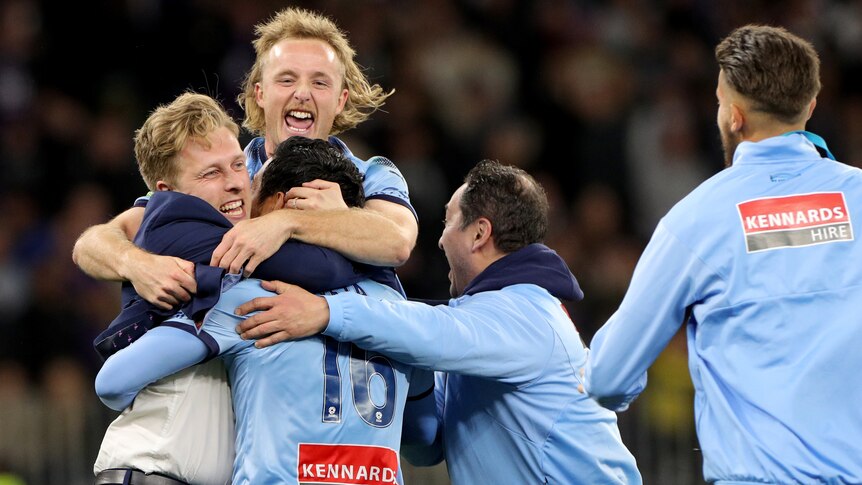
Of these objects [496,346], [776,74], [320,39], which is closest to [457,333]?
[496,346]

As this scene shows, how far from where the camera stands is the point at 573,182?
9.58 m

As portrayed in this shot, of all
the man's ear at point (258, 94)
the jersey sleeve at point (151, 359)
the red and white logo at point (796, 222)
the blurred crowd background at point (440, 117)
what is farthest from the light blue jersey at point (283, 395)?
the blurred crowd background at point (440, 117)

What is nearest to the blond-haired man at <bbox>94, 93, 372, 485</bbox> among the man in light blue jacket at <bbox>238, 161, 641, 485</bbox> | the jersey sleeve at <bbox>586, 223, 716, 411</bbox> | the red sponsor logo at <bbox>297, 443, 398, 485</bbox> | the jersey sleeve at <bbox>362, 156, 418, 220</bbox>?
the man in light blue jacket at <bbox>238, 161, 641, 485</bbox>

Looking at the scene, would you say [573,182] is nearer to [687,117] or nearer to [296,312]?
[687,117]

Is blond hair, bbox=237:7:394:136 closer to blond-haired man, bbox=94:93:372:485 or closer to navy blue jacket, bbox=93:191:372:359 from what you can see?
blond-haired man, bbox=94:93:372:485

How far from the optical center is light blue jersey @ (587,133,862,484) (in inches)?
123

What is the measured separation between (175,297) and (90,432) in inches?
157

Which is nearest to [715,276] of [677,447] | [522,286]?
[522,286]

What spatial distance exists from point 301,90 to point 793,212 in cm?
217

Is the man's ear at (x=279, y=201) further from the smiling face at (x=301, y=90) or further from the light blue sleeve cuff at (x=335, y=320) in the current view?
the smiling face at (x=301, y=90)

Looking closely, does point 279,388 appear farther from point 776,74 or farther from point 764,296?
point 776,74

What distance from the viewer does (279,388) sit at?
11.4ft

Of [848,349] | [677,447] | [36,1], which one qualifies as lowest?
[677,447]

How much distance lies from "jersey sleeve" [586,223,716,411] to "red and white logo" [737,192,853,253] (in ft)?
0.54
